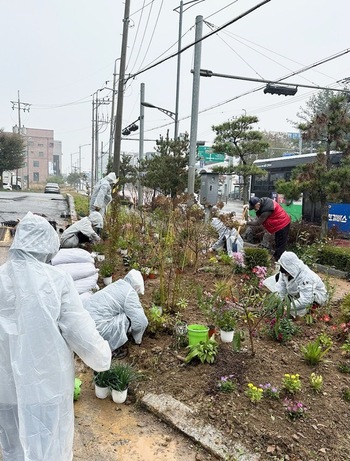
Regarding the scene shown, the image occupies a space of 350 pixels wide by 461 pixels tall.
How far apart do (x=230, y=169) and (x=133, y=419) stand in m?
10.9

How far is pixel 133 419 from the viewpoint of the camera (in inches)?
104

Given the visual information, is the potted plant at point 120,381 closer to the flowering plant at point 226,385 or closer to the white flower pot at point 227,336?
the flowering plant at point 226,385

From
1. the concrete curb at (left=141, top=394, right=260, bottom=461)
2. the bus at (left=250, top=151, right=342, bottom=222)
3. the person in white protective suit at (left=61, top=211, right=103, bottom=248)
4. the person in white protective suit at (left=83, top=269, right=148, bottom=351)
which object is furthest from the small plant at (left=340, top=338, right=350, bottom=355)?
the bus at (left=250, top=151, right=342, bottom=222)

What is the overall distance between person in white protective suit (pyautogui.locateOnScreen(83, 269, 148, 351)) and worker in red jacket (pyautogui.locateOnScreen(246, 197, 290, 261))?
12.0ft

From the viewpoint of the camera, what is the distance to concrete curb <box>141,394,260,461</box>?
2258 millimetres

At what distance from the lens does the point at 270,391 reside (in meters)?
2.73

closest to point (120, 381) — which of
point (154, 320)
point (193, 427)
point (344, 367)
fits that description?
point (193, 427)

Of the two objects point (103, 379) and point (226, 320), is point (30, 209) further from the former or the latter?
point (103, 379)

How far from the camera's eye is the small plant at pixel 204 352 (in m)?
3.13

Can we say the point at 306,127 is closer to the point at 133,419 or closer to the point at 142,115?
the point at 133,419

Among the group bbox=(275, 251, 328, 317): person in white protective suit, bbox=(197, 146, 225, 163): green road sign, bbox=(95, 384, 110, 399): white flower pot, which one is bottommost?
bbox=(95, 384, 110, 399): white flower pot

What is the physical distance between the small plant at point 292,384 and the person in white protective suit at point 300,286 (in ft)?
4.60

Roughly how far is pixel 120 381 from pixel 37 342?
1251 mm

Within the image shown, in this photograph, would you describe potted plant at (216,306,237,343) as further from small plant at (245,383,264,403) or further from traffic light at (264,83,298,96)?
traffic light at (264,83,298,96)
